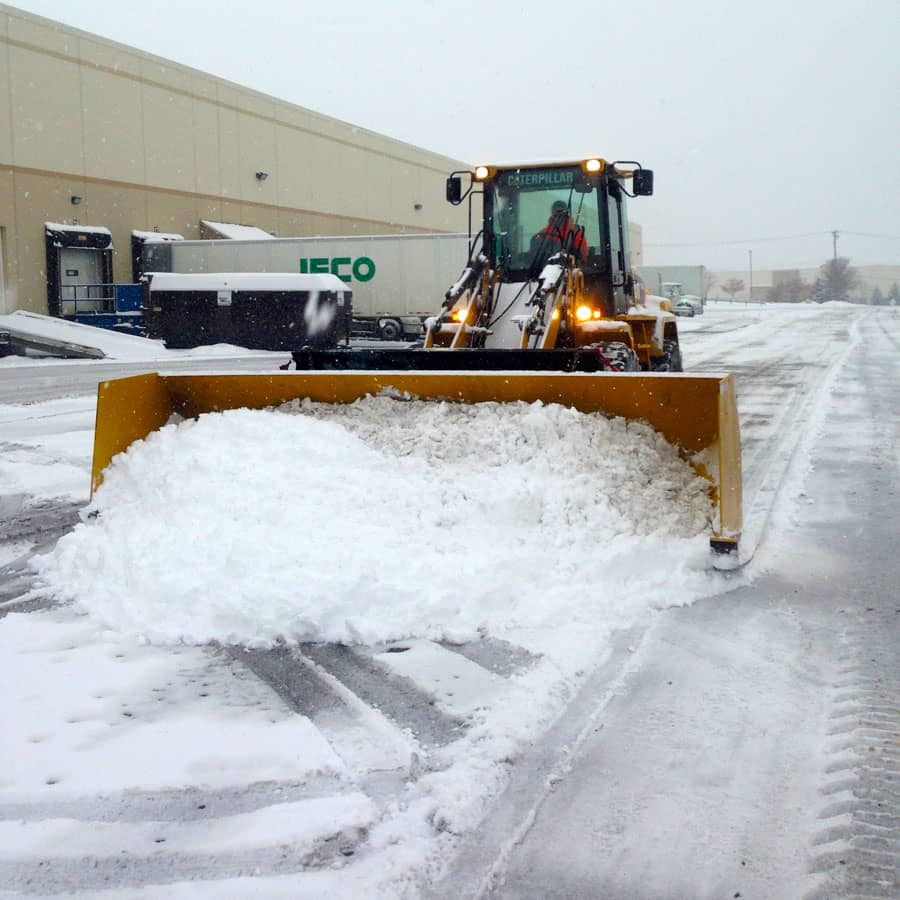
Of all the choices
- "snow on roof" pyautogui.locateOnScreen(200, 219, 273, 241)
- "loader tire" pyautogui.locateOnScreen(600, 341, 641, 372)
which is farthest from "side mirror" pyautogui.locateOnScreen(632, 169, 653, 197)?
"snow on roof" pyautogui.locateOnScreen(200, 219, 273, 241)

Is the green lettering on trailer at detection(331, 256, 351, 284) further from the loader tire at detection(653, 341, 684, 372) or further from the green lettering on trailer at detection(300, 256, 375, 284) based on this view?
the loader tire at detection(653, 341, 684, 372)

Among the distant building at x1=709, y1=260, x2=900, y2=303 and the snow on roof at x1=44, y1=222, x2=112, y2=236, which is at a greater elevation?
the distant building at x1=709, y1=260, x2=900, y2=303

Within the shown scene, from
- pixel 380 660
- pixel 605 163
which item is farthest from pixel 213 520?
pixel 605 163

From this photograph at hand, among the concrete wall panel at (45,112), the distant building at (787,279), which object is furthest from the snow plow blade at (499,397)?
the distant building at (787,279)

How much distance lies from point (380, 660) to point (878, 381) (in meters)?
13.9

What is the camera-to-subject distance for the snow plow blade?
18.6 ft

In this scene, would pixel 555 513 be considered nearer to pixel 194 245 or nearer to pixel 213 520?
pixel 213 520

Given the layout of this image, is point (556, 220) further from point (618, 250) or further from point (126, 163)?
point (126, 163)

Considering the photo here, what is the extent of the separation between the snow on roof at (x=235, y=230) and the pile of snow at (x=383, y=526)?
92.0 ft

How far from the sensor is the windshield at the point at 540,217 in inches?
340

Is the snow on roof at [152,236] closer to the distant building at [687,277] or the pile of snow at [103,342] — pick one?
the pile of snow at [103,342]

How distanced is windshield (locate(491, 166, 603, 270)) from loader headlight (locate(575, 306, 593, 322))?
559 millimetres

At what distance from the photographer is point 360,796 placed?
3035 mm

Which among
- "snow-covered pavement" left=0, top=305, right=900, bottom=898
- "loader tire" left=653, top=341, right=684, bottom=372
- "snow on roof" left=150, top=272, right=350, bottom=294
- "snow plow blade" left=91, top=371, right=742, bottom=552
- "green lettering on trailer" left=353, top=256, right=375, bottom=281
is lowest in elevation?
"snow-covered pavement" left=0, top=305, right=900, bottom=898
